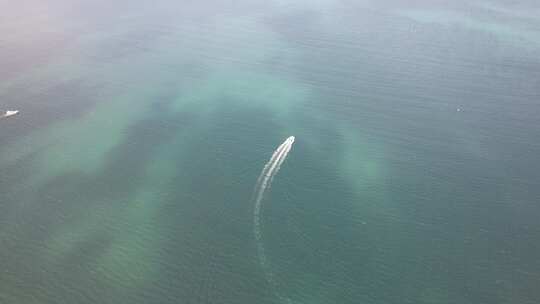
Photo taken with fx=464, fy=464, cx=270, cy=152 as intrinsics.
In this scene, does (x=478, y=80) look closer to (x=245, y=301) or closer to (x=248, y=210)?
(x=248, y=210)

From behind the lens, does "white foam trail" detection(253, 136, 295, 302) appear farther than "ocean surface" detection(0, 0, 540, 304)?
Yes

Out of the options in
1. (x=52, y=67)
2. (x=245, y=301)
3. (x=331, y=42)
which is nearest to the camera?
(x=245, y=301)

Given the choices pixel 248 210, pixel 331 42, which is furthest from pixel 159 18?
pixel 248 210

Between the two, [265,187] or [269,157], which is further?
[269,157]

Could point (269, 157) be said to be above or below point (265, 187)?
above
